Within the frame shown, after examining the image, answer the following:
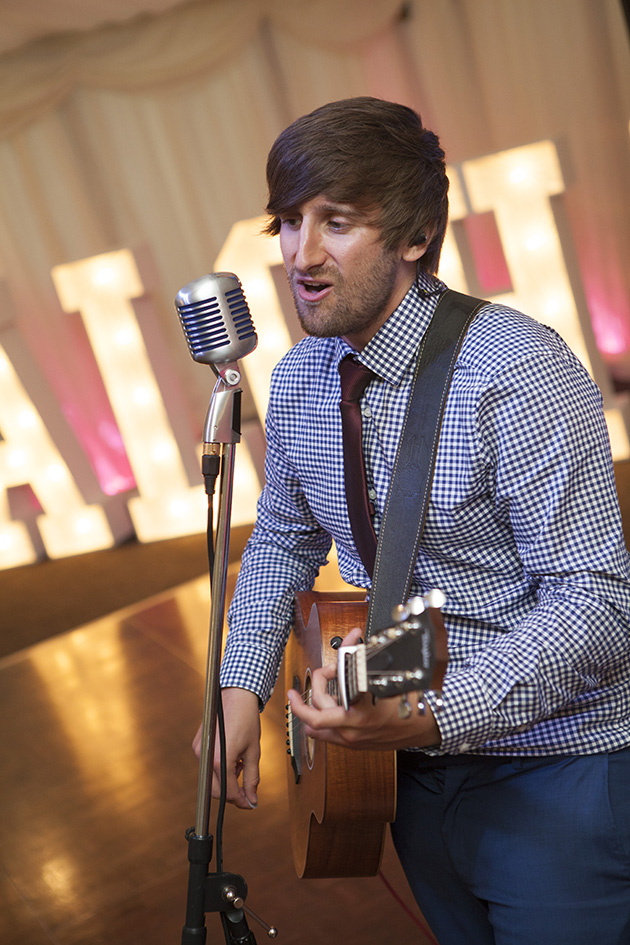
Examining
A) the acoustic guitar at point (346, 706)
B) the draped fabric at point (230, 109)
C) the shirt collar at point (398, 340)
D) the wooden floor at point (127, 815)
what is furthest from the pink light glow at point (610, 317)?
the shirt collar at point (398, 340)

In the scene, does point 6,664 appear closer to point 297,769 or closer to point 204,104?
point 297,769

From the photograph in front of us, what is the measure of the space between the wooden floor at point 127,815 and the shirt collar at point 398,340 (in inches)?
61.3

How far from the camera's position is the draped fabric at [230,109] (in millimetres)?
5402

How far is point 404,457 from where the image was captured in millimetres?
1524

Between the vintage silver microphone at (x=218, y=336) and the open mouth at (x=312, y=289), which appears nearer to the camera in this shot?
the vintage silver microphone at (x=218, y=336)

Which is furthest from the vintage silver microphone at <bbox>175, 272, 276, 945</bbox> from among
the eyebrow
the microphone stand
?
the eyebrow

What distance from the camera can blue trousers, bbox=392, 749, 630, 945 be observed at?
55.5 inches

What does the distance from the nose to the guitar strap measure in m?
0.24

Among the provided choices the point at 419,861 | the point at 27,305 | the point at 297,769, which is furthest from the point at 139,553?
the point at 419,861

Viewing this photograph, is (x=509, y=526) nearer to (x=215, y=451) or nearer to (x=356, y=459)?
(x=356, y=459)

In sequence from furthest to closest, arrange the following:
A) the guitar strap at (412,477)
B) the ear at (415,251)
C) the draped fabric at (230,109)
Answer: the draped fabric at (230,109), the ear at (415,251), the guitar strap at (412,477)

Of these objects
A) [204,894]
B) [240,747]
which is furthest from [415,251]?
[204,894]

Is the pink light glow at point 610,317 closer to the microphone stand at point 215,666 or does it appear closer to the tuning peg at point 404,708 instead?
the microphone stand at point 215,666

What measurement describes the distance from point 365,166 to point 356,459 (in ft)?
1.68
